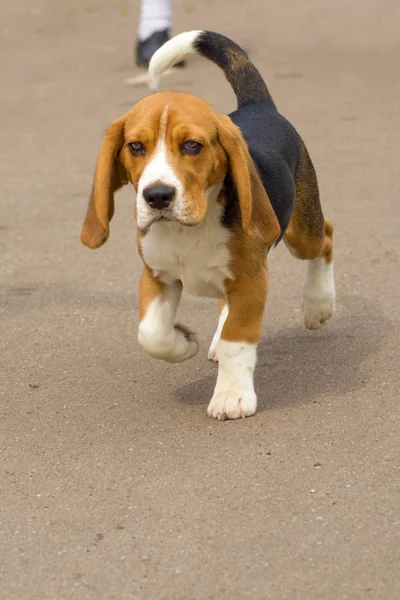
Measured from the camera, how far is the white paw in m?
5.42

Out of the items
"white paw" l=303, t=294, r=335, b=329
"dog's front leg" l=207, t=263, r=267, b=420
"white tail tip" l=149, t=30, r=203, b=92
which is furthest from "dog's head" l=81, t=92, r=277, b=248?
"white paw" l=303, t=294, r=335, b=329

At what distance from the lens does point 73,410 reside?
15.7ft

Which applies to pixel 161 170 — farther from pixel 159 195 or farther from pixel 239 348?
pixel 239 348

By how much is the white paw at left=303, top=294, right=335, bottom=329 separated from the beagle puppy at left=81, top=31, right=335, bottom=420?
1.77ft

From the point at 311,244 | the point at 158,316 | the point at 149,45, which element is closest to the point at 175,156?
the point at 158,316

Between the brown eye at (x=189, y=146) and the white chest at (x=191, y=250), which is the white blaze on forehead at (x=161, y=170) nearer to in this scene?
the brown eye at (x=189, y=146)

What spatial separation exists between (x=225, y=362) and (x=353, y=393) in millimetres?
565

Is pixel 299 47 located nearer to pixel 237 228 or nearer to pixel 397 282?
pixel 397 282

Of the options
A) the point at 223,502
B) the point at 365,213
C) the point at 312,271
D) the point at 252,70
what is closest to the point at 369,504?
the point at 223,502

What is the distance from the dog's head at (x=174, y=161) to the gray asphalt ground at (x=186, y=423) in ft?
2.46

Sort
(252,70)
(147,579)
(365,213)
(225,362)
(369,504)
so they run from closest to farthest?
(147,579), (369,504), (225,362), (252,70), (365,213)

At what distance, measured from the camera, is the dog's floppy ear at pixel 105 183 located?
4375 millimetres

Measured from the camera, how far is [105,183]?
14.4 ft

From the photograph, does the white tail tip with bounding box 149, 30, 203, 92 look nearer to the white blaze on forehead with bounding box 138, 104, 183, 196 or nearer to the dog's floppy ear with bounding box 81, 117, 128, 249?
the dog's floppy ear with bounding box 81, 117, 128, 249
